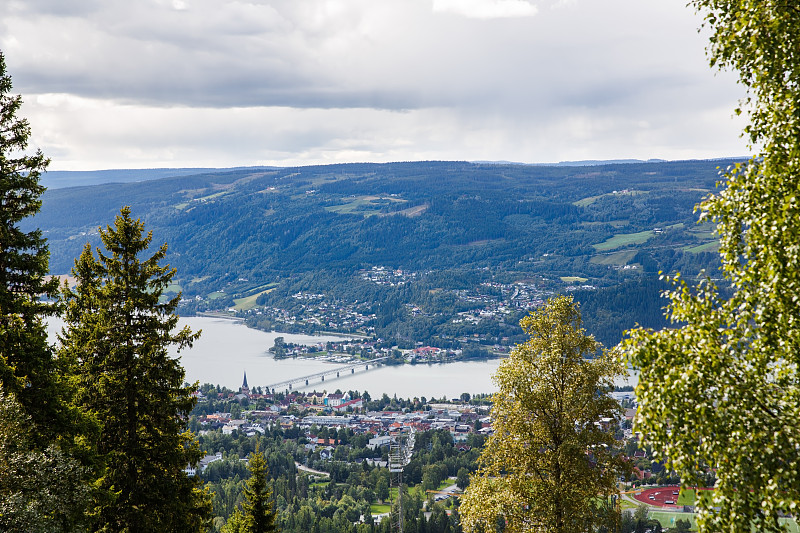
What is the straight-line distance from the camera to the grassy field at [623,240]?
173 meters

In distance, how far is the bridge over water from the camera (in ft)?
287

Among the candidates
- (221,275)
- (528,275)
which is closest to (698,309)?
(528,275)

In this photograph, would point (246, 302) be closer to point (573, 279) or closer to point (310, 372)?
point (310, 372)

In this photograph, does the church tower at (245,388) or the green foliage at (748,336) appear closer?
the green foliage at (748,336)

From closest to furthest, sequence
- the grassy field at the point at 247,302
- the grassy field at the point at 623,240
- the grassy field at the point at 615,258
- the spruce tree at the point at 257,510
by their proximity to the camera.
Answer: the spruce tree at the point at 257,510 → the grassy field at the point at 615,258 → the grassy field at the point at 247,302 → the grassy field at the point at 623,240

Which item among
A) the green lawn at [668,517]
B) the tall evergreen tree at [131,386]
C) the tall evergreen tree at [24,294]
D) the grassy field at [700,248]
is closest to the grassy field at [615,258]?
the grassy field at [700,248]

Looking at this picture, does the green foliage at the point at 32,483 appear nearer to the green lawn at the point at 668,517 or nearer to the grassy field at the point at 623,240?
the green lawn at the point at 668,517

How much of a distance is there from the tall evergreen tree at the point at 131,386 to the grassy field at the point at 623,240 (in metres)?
170

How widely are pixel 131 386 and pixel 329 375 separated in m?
87.9

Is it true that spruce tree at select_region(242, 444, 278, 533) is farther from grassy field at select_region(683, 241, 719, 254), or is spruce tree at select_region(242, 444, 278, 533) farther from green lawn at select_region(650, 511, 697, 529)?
grassy field at select_region(683, 241, 719, 254)

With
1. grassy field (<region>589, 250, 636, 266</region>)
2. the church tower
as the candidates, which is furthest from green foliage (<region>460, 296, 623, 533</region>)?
grassy field (<region>589, 250, 636, 266</region>)

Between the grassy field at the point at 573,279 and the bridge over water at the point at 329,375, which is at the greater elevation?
the grassy field at the point at 573,279

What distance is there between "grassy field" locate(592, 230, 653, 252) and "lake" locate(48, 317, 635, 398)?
256 feet

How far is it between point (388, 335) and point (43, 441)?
12310cm
